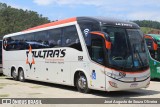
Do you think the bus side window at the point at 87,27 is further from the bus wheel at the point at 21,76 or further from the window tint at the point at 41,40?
the bus wheel at the point at 21,76

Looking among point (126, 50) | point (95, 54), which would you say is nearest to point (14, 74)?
point (95, 54)

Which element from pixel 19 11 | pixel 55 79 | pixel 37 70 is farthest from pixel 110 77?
pixel 19 11

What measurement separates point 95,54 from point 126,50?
47.3 inches

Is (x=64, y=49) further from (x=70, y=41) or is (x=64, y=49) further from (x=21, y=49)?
(x=21, y=49)

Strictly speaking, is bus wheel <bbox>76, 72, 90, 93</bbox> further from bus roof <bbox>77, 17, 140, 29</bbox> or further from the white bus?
bus roof <bbox>77, 17, 140, 29</bbox>

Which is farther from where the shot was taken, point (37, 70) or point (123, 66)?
point (37, 70)

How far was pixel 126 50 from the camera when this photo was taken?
13461 mm

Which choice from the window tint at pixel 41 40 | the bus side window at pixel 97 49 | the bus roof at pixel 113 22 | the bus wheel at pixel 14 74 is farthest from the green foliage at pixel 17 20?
the bus side window at pixel 97 49

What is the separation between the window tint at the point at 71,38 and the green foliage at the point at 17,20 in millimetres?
76570

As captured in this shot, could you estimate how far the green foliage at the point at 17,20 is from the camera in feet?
310

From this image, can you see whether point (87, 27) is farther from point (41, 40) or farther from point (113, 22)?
point (41, 40)

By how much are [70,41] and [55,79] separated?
2522 mm

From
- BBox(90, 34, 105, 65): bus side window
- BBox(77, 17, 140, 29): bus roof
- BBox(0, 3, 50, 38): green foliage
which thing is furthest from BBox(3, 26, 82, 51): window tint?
BBox(0, 3, 50, 38): green foliage

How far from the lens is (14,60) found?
2214 centimetres
